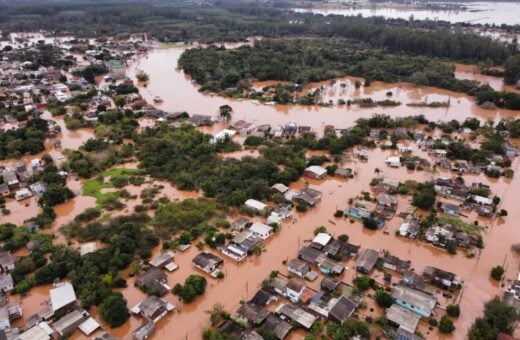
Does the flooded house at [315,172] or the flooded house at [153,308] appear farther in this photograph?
the flooded house at [315,172]

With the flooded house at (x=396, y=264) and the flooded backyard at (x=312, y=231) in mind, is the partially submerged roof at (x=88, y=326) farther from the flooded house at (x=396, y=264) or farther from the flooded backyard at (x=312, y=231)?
the flooded house at (x=396, y=264)

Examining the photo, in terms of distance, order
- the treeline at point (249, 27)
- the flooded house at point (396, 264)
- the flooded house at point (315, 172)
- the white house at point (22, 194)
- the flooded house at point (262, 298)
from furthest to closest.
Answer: the treeline at point (249, 27) < the flooded house at point (315, 172) < the white house at point (22, 194) < the flooded house at point (396, 264) < the flooded house at point (262, 298)

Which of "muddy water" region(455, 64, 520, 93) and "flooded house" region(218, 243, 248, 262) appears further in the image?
"muddy water" region(455, 64, 520, 93)

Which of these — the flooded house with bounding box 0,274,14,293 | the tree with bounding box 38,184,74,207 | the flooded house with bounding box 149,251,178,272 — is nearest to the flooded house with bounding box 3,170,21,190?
the tree with bounding box 38,184,74,207

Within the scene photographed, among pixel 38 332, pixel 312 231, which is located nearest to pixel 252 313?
pixel 312 231

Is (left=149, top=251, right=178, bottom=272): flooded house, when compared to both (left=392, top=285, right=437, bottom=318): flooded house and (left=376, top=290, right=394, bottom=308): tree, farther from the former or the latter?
(left=392, top=285, right=437, bottom=318): flooded house

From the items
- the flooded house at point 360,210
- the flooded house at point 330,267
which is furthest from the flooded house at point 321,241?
the flooded house at point 360,210

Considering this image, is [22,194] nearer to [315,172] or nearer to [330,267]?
[315,172]
